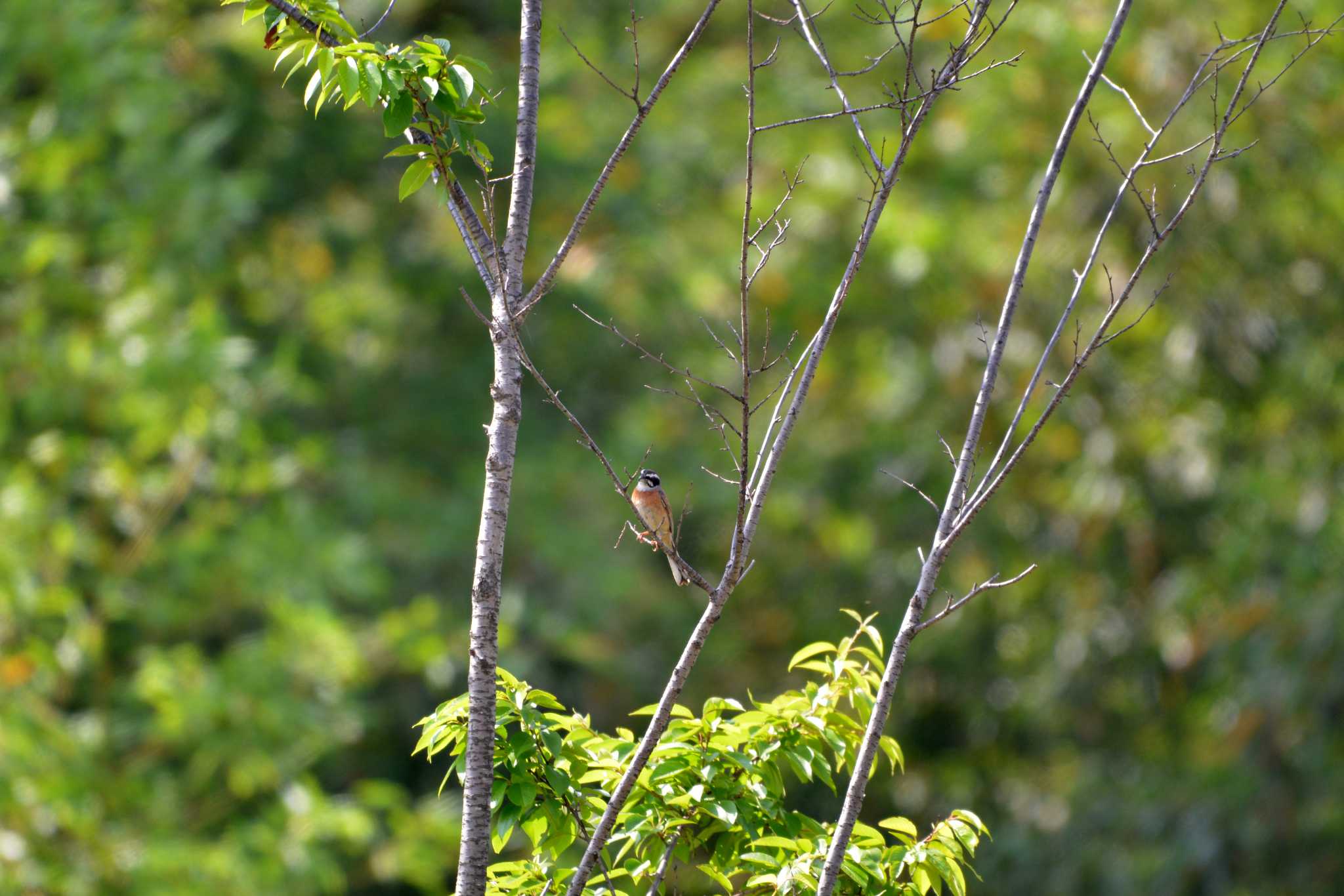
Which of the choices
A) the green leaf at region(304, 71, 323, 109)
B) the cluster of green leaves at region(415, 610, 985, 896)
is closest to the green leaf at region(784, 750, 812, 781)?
the cluster of green leaves at region(415, 610, 985, 896)

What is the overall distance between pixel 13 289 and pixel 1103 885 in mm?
9158

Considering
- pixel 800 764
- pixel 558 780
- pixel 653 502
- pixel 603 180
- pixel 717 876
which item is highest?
pixel 603 180

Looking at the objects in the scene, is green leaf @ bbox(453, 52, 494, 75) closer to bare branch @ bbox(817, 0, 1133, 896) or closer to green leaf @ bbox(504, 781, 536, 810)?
bare branch @ bbox(817, 0, 1133, 896)

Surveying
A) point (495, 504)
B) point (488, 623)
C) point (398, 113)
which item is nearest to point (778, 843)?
point (488, 623)

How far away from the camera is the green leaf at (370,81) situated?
2.57m

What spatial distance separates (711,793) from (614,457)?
836 centimetres

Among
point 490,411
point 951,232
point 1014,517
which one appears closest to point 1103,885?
point 1014,517

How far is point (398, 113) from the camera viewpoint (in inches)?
105

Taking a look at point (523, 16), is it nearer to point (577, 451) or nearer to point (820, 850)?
point (820, 850)

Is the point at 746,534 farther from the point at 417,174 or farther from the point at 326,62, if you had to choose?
the point at 326,62

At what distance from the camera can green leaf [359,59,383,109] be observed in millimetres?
2568

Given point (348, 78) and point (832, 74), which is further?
point (832, 74)

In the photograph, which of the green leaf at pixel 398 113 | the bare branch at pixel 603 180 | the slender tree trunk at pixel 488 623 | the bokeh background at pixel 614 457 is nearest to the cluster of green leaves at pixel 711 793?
the slender tree trunk at pixel 488 623

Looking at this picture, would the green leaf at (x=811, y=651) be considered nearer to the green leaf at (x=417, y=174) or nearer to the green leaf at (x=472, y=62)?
the green leaf at (x=417, y=174)
